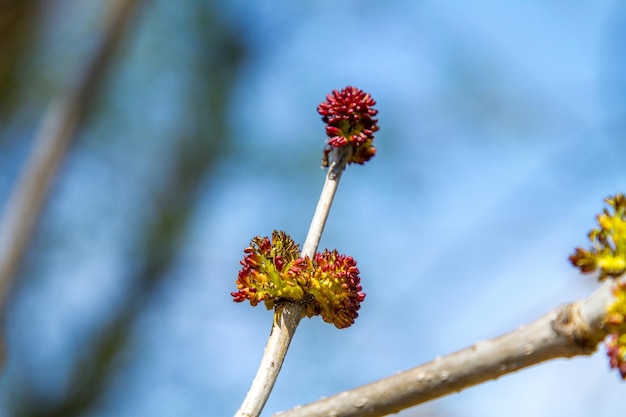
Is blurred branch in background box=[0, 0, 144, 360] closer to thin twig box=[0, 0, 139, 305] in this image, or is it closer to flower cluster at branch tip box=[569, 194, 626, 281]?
thin twig box=[0, 0, 139, 305]

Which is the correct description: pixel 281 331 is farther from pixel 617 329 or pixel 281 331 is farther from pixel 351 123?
pixel 617 329

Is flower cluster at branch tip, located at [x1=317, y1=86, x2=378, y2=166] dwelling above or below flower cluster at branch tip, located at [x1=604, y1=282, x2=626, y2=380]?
above

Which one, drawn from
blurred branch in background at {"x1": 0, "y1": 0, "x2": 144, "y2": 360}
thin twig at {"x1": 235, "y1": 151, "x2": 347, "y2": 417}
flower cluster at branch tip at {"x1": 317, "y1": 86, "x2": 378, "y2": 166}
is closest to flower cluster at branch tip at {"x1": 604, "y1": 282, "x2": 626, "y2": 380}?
thin twig at {"x1": 235, "y1": 151, "x2": 347, "y2": 417}

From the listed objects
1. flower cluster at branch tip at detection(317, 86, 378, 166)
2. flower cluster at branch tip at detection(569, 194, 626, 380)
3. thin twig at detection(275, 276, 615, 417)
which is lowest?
thin twig at detection(275, 276, 615, 417)

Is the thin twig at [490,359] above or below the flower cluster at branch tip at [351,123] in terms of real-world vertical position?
below

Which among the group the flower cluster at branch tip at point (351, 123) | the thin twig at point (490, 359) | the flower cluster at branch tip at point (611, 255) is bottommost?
the thin twig at point (490, 359)

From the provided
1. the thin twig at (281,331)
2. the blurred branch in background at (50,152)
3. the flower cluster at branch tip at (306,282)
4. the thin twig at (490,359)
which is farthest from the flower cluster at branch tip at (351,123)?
the thin twig at (490,359)

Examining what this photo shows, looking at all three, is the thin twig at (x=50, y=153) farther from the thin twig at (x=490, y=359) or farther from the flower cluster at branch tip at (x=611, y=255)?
the flower cluster at branch tip at (x=611, y=255)
